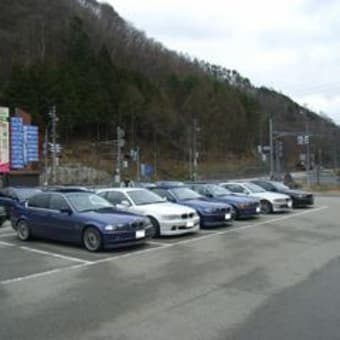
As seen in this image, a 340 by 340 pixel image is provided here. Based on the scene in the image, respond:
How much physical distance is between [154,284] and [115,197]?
783cm

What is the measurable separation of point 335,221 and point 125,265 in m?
11.5

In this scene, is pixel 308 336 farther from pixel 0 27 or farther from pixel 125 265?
pixel 0 27

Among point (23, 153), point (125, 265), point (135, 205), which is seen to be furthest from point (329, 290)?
point (23, 153)

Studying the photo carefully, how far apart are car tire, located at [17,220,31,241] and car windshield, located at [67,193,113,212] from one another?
160 centimetres

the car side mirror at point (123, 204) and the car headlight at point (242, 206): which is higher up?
the car side mirror at point (123, 204)

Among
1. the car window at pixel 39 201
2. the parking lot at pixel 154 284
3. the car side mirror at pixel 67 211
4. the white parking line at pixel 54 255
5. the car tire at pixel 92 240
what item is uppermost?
the car window at pixel 39 201

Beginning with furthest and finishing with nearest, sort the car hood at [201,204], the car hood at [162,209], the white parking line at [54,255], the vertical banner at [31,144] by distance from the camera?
1. the vertical banner at [31,144]
2. the car hood at [201,204]
3. the car hood at [162,209]
4. the white parking line at [54,255]

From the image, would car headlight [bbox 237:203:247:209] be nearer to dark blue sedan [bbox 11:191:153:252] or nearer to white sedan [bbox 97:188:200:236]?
white sedan [bbox 97:188:200:236]

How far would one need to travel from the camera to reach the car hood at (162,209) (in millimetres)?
15172

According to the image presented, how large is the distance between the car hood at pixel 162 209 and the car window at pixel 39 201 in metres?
2.61

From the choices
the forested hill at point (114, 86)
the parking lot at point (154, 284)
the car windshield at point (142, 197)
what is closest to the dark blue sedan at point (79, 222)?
the parking lot at point (154, 284)

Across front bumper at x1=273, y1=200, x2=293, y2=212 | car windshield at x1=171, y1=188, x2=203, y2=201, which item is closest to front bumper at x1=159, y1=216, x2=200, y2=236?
car windshield at x1=171, y1=188, x2=203, y2=201

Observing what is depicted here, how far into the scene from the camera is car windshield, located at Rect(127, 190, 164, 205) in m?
16.1

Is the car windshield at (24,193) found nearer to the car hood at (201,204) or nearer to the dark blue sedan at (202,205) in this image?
the dark blue sedan at (202,205)
